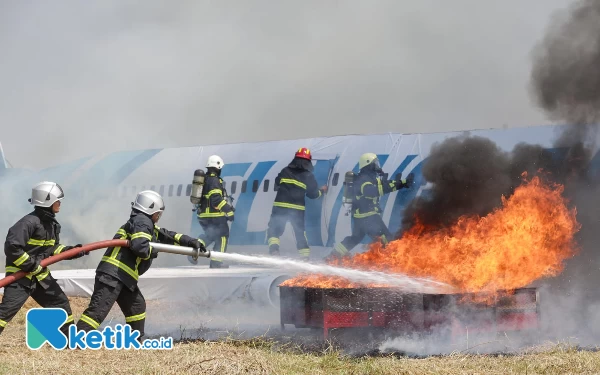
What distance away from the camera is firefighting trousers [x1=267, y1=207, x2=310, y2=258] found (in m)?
15.6

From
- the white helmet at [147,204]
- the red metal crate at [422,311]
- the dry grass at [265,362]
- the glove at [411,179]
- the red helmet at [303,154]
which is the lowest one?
the dry grass at [265,362]

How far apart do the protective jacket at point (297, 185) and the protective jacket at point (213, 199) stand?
1.23 meters

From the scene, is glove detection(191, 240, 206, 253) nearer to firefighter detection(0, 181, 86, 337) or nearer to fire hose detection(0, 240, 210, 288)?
fire hose detection(0, 240, 210, 288)

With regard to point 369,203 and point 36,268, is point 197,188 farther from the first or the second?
point 36,268

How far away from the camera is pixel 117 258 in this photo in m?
8.98

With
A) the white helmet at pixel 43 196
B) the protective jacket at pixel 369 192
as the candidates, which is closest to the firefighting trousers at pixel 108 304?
the white helmet at pixel 43 196

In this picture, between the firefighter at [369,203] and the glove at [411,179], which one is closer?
the firefighter at [369,203]

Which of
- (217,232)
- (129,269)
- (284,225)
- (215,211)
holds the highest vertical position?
(215,211)

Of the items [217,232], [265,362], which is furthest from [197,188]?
[265,362]

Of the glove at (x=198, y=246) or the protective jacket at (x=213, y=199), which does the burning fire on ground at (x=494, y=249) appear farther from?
the protective jacket at (x=213, y=199)

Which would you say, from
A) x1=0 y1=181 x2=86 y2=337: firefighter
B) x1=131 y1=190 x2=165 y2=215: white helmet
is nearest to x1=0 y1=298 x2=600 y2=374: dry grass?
x1=0 y1=181 x2=86 y2=337: firefighter

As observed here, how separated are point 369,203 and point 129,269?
6.48 metres

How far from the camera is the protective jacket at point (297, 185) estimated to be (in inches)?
623

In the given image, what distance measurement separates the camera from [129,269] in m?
9.02
